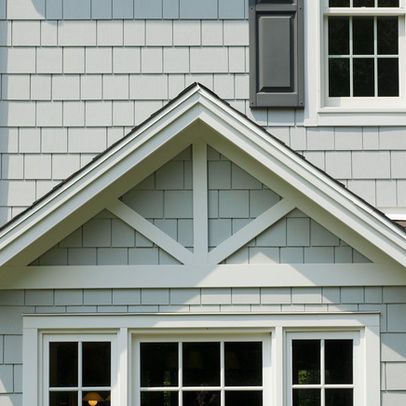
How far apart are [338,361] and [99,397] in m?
2.02

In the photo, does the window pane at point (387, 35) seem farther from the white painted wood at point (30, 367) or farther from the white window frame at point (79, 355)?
the white painted wood at point (30, 367)

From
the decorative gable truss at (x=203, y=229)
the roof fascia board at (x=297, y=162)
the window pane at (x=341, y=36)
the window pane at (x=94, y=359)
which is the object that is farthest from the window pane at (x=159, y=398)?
the window pane at (x=341, y=36)

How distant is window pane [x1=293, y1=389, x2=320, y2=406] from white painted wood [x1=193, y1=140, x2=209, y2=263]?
1367mm

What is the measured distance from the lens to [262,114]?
875 centimetres

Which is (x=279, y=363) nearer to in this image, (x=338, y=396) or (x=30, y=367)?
(x=338, y=396)

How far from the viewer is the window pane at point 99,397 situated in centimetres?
836

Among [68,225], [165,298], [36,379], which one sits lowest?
[36,379]

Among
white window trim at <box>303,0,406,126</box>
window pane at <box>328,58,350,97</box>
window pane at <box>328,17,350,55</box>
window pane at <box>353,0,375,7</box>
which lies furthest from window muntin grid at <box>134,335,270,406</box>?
window pane at <box>353,0,375,7</box>

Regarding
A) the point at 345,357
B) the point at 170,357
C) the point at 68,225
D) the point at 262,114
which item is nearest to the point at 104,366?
the point at 170,357

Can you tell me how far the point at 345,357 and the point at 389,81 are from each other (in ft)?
8.22

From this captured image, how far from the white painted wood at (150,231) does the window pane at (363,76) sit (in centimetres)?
219

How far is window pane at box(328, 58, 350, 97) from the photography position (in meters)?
8.96

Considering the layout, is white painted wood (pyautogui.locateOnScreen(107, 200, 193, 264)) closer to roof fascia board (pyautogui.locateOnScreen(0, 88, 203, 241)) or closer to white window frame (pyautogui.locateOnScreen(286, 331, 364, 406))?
roof fascia board (pyautogui.locateOnScreen(0, 88, 203, 241))

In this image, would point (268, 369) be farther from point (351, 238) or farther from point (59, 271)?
point (59, 271)
